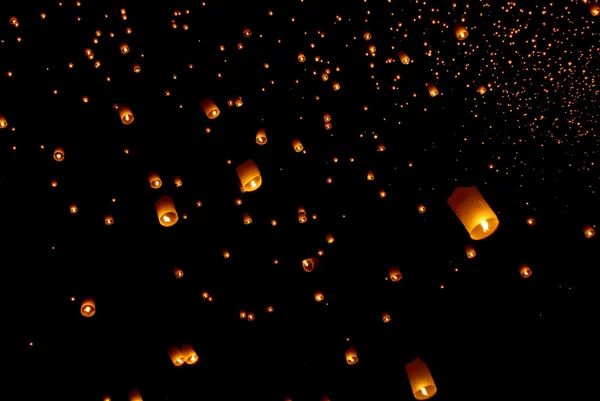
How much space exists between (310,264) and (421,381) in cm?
90

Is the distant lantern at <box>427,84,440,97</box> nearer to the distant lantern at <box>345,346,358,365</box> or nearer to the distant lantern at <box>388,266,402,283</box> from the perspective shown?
the distant lantern at <box>388,266,402,283</box>

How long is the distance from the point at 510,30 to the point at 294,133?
140cm

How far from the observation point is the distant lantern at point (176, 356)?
109 inches

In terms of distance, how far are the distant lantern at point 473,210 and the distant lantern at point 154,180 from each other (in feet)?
5.19

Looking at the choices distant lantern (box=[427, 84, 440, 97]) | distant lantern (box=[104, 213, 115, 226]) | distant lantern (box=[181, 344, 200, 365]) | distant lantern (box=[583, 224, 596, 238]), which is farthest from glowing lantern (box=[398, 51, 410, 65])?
distant lantern (box=[181, 344, 200, 365])

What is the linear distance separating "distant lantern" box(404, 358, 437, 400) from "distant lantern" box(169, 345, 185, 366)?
49.5 inches

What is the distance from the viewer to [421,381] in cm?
249

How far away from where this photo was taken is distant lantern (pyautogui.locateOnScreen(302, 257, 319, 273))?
2961 mm

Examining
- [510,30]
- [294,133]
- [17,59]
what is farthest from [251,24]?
[510,30]

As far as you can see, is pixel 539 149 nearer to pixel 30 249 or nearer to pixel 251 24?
pixel 251 24

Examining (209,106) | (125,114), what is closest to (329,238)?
(209,106)

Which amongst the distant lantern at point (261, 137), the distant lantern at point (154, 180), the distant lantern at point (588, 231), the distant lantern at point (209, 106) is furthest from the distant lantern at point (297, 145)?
the distant lantern at point (588, 231)

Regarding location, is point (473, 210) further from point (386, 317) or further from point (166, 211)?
point (166, 211)

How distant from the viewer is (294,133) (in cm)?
298
